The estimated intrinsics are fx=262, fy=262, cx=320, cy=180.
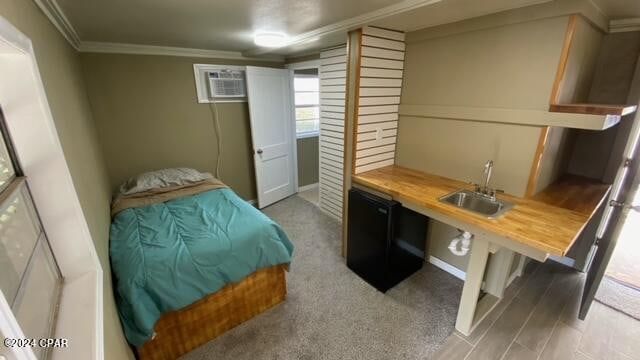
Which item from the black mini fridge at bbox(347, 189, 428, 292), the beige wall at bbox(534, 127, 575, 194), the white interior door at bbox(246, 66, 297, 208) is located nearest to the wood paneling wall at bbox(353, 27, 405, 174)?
the black mini fridge at bbox(347, 189, 428, 292)

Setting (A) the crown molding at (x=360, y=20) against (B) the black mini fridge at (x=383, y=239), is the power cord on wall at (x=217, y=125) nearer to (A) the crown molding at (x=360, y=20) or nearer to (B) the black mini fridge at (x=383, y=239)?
(A) the crown molding at (x=360, y=20)

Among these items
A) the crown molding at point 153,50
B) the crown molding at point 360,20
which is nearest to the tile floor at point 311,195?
the crown molding at point 153,50

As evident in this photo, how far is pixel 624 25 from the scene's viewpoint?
1950 millimetres

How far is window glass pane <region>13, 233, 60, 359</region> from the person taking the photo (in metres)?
0.71

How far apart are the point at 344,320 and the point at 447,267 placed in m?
1.17

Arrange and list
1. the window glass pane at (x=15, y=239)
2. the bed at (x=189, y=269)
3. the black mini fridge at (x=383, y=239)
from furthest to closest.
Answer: the black mini fridge at (x=383, y=239), the bed at (x=189, y=269), the window glass pane at (x=15, y=239)

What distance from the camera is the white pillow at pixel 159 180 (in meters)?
2.64

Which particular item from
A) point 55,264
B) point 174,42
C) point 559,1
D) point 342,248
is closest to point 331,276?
point 342,248

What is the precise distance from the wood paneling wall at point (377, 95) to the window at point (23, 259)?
1963 millimetres

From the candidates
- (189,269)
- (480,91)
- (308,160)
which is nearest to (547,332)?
→ (480,91)

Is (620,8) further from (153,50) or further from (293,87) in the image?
(153,50)

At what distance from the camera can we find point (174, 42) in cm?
267

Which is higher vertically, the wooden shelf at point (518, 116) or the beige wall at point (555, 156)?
the wooden shelf at point (518, 116)

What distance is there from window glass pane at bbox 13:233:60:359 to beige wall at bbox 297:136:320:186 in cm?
354
